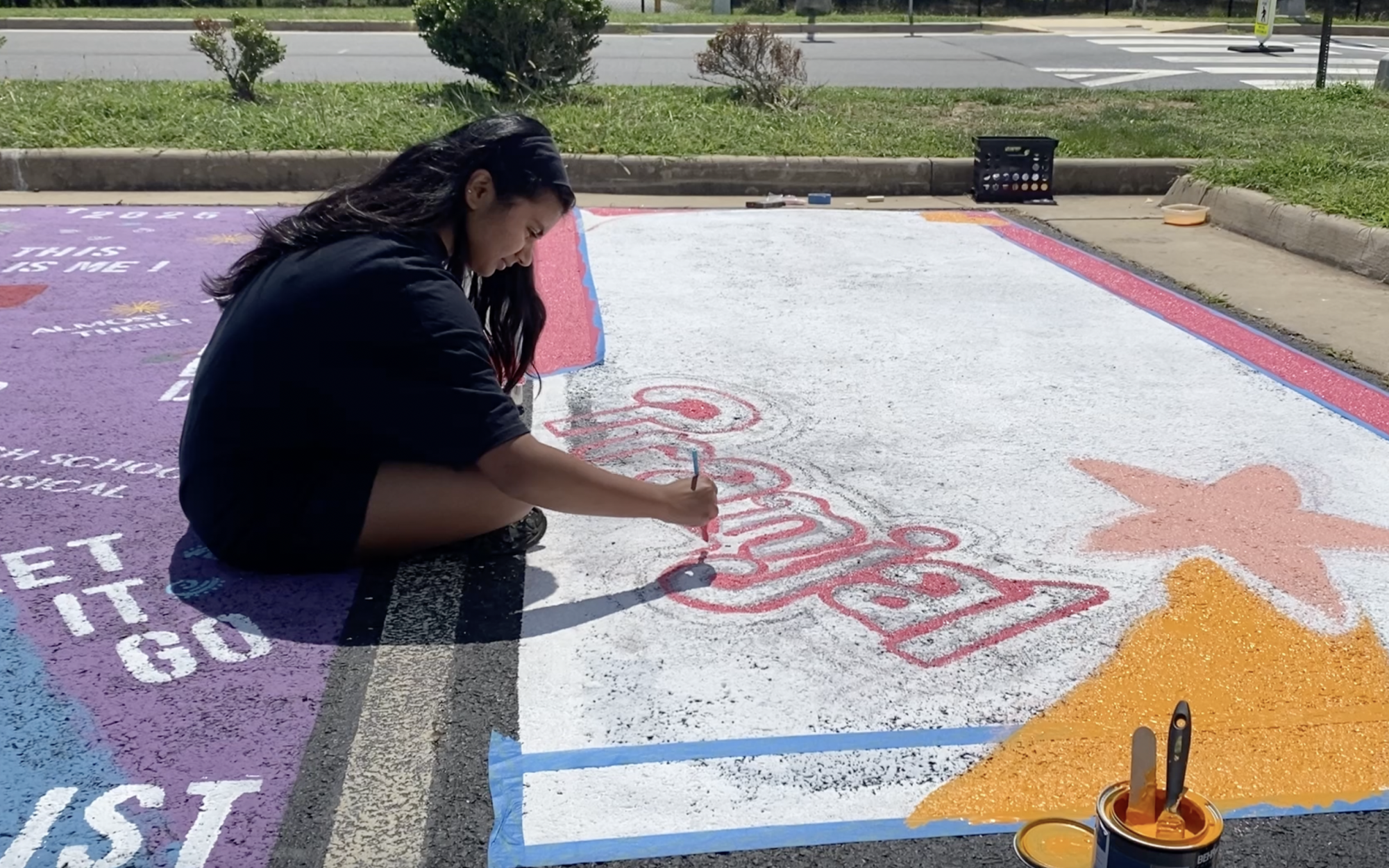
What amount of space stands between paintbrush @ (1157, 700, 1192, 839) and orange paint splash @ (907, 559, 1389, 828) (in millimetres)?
495

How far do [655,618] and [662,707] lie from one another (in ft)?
1.30

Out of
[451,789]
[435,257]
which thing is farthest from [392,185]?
[451,789]

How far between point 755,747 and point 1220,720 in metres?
0.95

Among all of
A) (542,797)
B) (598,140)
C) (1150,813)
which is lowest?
(542,797)

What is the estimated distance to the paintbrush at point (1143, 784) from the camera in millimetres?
1821

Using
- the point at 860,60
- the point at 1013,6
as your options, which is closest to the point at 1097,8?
the point at 1013,6

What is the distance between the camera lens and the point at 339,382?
9.43 feet

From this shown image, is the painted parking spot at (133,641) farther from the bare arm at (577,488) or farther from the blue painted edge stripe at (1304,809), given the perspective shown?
the blue painted edge stripe at (1304,809)

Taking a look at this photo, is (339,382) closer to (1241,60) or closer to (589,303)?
(589,303)

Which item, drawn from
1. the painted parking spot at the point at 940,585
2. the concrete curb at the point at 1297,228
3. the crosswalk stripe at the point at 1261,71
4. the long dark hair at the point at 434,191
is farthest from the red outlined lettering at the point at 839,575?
the crosswalk stripe at the point at 1261,71

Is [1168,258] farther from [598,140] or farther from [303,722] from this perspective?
[303,722]

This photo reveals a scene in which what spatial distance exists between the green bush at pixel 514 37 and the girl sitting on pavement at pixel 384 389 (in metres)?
7.34

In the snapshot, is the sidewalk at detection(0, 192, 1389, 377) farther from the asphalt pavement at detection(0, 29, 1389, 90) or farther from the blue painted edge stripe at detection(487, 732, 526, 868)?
the asphalt pavement at detection(0, 29, 1389, 90)

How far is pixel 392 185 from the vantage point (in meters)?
3.04
